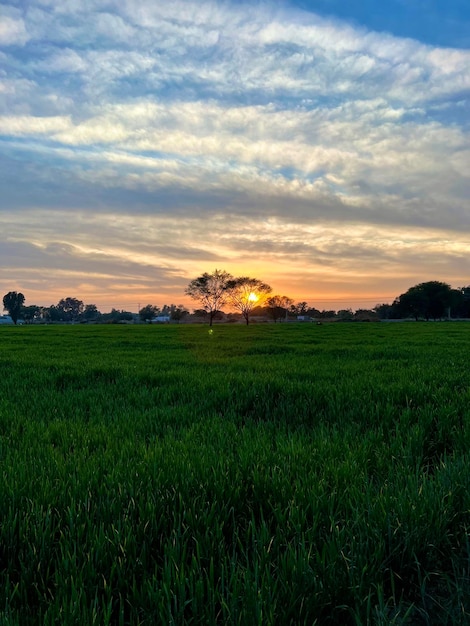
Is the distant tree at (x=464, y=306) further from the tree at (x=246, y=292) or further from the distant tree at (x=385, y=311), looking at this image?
the tree at (x=246, y=292)

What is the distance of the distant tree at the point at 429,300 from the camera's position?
114938 millimetres

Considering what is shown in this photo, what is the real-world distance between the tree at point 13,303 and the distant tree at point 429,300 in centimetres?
17136

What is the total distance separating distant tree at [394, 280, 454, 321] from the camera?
115 metres

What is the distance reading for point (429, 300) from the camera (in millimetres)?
117125

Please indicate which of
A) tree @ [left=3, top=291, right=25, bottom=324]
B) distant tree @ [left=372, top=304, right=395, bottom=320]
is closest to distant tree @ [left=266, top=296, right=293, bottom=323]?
distant tree @ [left=372, top=304, right=395, bottom=320]

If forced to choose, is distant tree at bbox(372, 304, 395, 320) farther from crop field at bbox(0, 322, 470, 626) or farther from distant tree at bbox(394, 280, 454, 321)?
crop field at bbox(0, 322, 470, 626)

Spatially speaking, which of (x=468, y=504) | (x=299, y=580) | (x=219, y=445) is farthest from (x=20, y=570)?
(x=468, y=504)

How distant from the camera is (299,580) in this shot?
1784 mm

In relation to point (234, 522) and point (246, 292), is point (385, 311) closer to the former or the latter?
point (246, 292)

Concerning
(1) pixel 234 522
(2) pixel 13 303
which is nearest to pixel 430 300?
(1) pixel 234 522

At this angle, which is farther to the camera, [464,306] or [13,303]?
[13,303]

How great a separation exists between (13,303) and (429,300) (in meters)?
180

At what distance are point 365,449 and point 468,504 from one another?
1132 millimetres

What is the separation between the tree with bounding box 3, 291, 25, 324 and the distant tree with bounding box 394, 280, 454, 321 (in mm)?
171364
